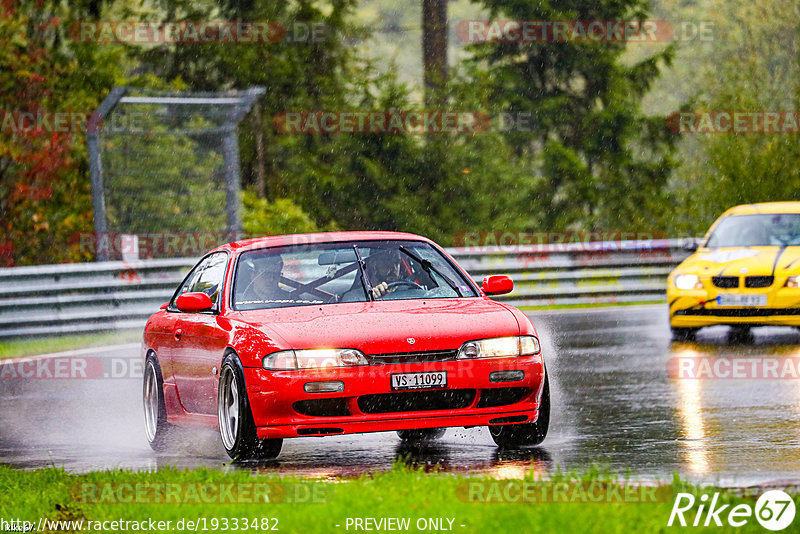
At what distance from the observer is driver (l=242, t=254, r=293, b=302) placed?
1016 cm

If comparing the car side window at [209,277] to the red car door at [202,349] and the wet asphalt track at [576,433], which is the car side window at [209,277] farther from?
the wet asphalt track at [576,433]

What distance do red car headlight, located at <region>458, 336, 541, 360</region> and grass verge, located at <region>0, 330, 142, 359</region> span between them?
10700mm

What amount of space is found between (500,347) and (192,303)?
218 centimetres

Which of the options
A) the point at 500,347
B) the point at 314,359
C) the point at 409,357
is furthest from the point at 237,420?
the point at 500,347

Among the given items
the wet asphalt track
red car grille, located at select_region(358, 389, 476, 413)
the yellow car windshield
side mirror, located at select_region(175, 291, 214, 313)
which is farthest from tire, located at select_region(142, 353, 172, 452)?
the yellow car windshield

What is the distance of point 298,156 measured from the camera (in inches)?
1556

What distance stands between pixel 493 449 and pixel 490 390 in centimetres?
78

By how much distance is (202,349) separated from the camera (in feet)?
33.3

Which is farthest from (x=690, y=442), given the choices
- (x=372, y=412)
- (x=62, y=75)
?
(x=62, y=75)

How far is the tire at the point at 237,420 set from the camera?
9195 mm

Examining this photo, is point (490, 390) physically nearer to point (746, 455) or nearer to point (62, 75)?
point (746, 455)

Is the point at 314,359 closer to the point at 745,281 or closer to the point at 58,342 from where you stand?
the point at 745,281

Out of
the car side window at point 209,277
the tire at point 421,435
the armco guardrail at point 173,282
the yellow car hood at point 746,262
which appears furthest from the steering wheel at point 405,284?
the armco guardrail at point 173,282

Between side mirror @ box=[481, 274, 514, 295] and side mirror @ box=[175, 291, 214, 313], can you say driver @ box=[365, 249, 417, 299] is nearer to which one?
side mirror @ box=[481, 274, 514, 295]
